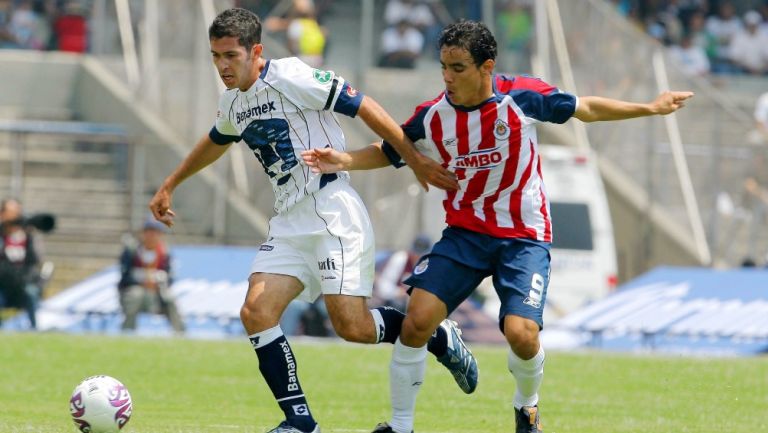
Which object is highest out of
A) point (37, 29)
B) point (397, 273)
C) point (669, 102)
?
point (669, 102)

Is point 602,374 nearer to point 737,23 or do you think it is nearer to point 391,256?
point 391,256

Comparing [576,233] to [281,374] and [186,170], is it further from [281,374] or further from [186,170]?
[281,374]

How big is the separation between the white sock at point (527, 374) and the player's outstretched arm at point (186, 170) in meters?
2.38

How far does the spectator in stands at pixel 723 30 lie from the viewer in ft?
98.6

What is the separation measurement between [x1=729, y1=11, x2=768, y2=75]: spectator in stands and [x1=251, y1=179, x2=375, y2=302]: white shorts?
2162 cm

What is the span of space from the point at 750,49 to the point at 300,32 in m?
9.59

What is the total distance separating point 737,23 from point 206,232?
1216 cm

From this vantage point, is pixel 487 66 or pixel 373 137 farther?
pixel 373 137

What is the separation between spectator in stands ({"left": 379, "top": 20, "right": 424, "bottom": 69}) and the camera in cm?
2547

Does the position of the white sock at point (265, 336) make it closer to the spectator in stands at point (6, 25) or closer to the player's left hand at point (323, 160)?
the player's left hand at point (323, 160)

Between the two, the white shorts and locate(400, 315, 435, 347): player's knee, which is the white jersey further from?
locate(400, 315, 435, 347): player's knee

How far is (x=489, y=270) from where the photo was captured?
31.2 ft

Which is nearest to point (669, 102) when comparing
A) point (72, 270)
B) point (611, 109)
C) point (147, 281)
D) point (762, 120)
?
point (611, 109)

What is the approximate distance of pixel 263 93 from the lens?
929 centimetres
